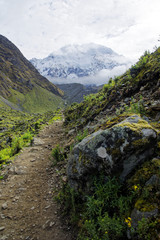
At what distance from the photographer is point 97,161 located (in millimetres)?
4547

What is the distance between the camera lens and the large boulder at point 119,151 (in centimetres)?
419

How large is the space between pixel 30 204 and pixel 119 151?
474cm

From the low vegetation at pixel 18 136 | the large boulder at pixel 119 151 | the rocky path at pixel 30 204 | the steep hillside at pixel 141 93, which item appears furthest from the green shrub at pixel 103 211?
the low vegetation at pixel 18 136

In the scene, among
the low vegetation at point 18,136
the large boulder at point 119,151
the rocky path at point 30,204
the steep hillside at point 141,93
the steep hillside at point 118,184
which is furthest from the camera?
the low vegetation at point 18,136

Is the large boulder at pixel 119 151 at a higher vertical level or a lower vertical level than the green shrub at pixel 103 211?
higher

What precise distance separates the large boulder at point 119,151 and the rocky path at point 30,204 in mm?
1751

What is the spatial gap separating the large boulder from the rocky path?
175cm

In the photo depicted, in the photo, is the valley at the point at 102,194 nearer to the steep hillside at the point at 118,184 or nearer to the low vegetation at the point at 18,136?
the steep hillside at the point at 118,184

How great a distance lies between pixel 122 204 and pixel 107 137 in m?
1.88

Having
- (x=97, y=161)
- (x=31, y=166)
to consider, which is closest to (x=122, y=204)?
(x=97, y=161)

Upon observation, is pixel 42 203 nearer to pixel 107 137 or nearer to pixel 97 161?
pixel 97 161

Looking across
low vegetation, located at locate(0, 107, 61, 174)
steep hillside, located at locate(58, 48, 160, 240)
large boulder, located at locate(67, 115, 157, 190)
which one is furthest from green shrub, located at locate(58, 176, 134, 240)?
low vegetation, located at locate(0, 107, 61, 174)

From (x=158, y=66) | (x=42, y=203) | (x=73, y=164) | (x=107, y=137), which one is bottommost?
(x=42, y=203)

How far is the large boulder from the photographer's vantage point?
419cm
